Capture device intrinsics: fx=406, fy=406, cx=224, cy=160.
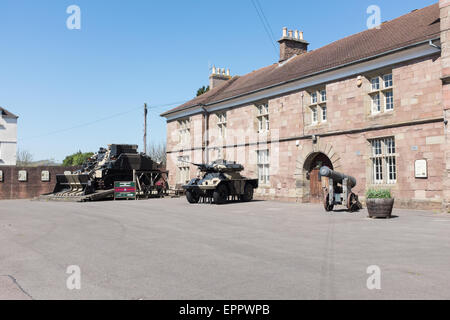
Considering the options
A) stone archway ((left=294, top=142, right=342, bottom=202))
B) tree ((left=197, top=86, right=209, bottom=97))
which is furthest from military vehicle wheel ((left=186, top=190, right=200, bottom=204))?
tree ((left=197, top=86, right=209, bottom=97))

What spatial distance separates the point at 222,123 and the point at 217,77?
29.6 feet

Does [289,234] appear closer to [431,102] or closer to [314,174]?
[431,102]

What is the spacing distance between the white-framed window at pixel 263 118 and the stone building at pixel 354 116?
69 mm

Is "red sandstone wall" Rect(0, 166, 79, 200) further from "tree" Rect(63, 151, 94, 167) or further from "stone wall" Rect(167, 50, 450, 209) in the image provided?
"tree" Rect(63, 151, 94, 167)

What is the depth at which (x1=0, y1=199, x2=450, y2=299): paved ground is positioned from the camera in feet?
15.6

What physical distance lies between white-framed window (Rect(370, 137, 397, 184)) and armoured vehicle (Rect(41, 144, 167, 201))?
48.2ft

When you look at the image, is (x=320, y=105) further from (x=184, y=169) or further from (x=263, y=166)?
(x=184, y=169)

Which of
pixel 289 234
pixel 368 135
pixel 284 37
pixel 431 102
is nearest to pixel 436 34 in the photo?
pixel 431 102

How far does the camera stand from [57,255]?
708cm

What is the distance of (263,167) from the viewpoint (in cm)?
2384

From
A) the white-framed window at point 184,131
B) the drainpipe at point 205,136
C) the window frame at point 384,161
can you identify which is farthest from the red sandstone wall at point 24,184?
the window frame at point 384,161

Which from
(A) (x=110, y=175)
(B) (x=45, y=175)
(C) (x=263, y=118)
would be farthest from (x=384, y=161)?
(B) (x=45, y=175)

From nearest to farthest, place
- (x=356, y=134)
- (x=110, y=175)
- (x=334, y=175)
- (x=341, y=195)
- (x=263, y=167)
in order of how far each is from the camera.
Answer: (x=334, y=175) → (x=341, y=195) → (x=356, y=134) → (x=263, y=167) → (x=110, y=175)
